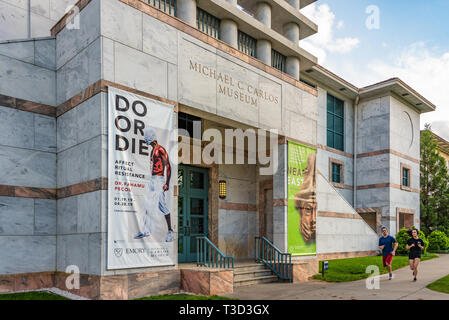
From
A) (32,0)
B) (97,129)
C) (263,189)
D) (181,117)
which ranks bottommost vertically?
(263,189)

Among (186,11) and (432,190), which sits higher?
(186,11)

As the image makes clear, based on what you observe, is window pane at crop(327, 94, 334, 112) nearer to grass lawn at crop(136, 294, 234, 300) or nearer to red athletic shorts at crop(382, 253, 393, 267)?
red athletic shorts at crop(382, 253, 393, 267)

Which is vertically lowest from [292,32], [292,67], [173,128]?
[173,128]

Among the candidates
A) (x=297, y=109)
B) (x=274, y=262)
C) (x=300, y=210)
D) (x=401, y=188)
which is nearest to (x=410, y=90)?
(x=401, y=188)

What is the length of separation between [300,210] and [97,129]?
8676mm

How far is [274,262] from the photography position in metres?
13.5

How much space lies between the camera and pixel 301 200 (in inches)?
597

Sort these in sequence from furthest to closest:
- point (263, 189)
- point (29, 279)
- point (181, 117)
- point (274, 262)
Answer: point (263, 189) < point (181, 117) < point (274, 262) < point (29, 279)

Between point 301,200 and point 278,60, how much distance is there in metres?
5.87

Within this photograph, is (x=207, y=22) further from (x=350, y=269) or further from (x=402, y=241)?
(x=402, y=241)

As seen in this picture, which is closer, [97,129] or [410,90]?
[97,129]

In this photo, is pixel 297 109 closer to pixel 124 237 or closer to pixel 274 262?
pixel 274 262

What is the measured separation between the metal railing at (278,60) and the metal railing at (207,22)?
117 inches

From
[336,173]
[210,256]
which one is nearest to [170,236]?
[210,256]
